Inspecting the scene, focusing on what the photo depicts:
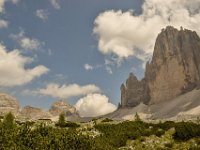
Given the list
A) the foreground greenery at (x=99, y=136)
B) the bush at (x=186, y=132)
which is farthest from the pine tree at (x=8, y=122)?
the bush at (x=186, y=132)

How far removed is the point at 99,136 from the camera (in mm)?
33562

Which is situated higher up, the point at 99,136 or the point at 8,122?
the point at 8,122

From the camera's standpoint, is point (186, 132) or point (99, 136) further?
point (99, 136)

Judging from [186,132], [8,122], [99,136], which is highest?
[8,122]

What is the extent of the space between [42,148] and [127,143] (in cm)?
1656

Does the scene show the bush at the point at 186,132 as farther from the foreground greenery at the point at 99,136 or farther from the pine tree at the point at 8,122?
the pine tree at the point at 8,122

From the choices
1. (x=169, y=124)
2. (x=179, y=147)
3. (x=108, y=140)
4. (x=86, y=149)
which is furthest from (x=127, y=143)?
(x=86, y=149)

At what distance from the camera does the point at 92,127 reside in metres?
38.0

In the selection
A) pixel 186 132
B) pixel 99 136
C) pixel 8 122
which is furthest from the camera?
pixel 99 136

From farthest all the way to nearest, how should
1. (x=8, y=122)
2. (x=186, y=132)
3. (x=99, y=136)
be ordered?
(x=99, y=136) → (x=186, y=132) → (x=8, y=122)

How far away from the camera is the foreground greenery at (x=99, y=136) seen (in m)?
16.9

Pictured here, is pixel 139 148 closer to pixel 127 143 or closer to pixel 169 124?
pixel 127 143

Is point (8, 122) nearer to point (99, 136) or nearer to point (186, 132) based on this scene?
point (99, 136)

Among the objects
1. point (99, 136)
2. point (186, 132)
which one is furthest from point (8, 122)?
point (186, 132)
